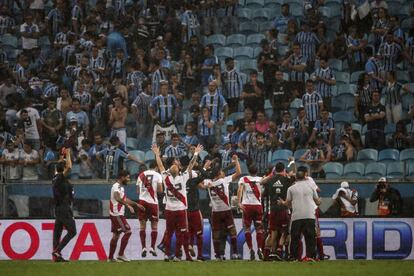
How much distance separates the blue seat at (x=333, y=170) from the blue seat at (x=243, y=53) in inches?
258

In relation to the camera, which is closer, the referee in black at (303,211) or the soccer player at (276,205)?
the referee in black at (303,211)

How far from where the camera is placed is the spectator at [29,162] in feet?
93.2

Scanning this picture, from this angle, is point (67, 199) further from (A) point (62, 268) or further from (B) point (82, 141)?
(B) point (82, 141)

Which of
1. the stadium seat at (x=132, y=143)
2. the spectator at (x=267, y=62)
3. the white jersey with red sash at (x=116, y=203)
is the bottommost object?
the white jersey with red sash at (x=116, y=203)

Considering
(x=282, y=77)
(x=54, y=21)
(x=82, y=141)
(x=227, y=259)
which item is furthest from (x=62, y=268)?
(x=54, y=21)

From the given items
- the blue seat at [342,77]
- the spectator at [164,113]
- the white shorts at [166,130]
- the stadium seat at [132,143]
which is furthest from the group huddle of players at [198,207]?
the blue seat at [342,77]

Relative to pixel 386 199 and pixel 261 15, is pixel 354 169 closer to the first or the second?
pixel 386 199

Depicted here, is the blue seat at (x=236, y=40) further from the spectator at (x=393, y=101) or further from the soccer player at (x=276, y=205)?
the soccer player at (x=276, y=205)

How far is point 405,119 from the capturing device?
30375 millimetres

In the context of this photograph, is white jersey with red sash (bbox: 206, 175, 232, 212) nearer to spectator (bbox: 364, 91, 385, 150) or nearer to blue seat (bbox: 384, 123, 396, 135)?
spectator (bbox: 364, 91, 385, 150)

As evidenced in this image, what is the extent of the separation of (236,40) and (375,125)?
6.32 meters

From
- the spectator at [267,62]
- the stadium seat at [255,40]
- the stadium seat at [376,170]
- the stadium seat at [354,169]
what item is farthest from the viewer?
the stadium seat at [255,40]

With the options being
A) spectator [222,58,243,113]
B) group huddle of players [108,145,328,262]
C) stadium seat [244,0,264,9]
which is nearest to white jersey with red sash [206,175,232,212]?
group huddle of players [108,145,328,262]

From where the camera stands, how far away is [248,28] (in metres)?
34.7
